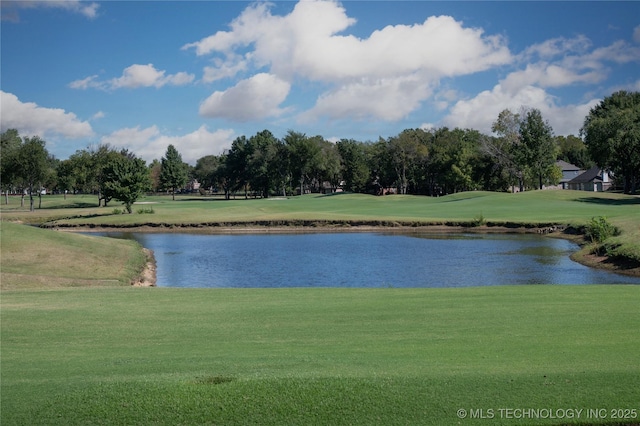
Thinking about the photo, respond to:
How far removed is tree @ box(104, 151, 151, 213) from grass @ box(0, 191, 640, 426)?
5532 cm

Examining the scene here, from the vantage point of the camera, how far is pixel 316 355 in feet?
32.8

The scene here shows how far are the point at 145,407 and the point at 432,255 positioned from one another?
32.8m

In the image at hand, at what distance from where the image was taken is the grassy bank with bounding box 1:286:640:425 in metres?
7.43

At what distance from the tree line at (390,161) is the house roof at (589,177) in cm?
474

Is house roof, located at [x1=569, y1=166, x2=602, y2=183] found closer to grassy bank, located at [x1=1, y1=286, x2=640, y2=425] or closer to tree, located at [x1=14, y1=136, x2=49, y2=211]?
tree, located at [x1=14, y1=136, x2=49, y2=211]

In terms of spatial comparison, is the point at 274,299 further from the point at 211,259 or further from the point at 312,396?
the point at 211,259

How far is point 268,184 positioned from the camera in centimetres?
13225

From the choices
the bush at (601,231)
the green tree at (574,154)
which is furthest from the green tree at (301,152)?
the bush at (601,231)

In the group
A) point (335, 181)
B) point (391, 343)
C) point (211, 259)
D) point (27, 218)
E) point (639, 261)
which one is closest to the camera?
point (391, 343)

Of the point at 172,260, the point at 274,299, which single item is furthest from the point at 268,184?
the point at 274,299

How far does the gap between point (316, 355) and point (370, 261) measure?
26316 mm

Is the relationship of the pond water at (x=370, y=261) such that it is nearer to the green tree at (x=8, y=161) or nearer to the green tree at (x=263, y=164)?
the green tree at (x=8, y=161)

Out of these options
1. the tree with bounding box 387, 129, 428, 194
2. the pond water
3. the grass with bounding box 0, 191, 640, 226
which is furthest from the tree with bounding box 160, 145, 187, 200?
the pond water

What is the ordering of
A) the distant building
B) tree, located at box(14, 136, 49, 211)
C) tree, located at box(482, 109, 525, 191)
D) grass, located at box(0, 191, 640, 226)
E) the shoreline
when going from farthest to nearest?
the distant building → tree, located at box(482, 109, 525, 191) → tree, located at box(14, 136, 49, 211) → grass, located at box(0, 191, 640, 226) → the shoreline
